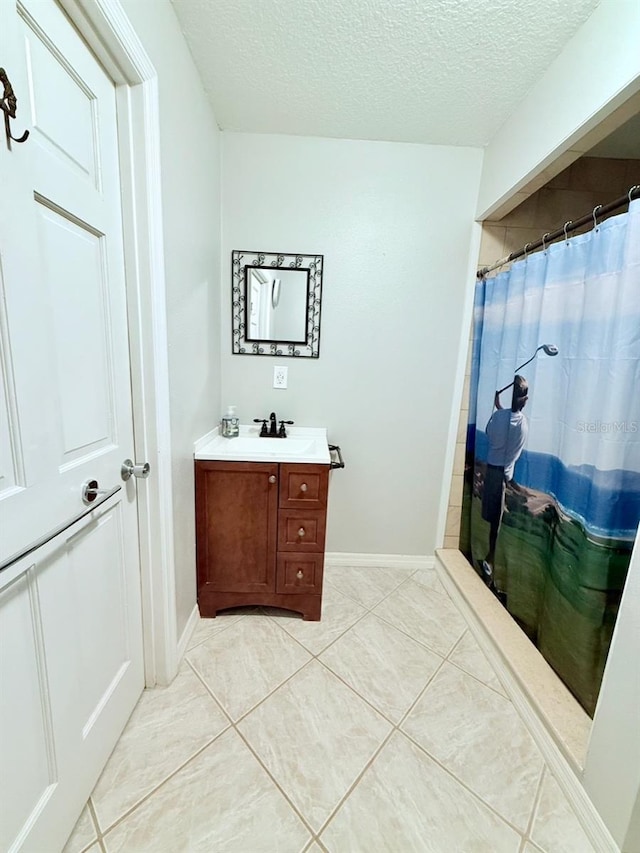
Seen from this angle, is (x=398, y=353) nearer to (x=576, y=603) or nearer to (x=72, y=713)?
(x=576, y=603)

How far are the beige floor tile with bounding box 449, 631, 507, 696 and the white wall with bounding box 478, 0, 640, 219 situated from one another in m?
2.11

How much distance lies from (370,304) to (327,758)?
1983 mm

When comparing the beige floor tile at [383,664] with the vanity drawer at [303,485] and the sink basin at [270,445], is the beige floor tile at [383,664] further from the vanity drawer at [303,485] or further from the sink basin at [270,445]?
the sink basin at [270,445]

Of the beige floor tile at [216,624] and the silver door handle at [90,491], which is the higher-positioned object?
the silver door handle at [90,491]

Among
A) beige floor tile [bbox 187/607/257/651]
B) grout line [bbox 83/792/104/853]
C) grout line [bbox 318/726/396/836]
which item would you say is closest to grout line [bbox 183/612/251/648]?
beige floor tile [bbox 187/607/257/651]

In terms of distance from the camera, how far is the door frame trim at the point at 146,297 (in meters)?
0.89

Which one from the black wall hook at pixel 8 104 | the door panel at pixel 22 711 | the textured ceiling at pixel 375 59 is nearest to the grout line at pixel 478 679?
the door panel at pixel 22 711

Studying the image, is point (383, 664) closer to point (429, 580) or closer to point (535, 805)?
point (535, 805)

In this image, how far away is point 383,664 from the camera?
4.90 ft

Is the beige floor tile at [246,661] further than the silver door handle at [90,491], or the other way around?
the beige floor tile at [246,661]

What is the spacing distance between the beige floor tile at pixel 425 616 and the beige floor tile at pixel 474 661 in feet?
0.11

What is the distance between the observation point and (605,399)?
117cm

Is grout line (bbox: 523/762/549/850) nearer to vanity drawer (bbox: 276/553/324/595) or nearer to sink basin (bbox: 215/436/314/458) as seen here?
vanity drawer (bbox: 276/553/324/595)

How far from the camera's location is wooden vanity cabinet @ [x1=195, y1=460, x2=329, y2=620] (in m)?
1.60
